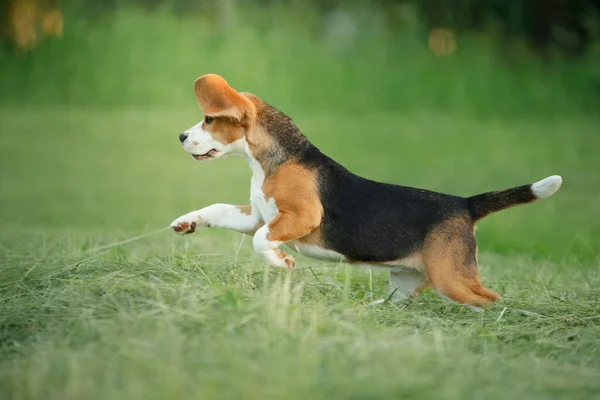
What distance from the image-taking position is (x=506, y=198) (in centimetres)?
558

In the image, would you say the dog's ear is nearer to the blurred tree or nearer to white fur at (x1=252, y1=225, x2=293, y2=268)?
white fur at (x1=252, y1=225, x2=293, y2=268)

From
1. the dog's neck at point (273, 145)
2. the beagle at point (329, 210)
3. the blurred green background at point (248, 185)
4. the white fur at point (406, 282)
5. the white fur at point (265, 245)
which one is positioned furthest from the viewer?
the white fur at point (406, 282)

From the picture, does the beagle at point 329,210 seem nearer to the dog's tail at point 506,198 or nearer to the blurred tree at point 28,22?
the dog's tail at point 506,198

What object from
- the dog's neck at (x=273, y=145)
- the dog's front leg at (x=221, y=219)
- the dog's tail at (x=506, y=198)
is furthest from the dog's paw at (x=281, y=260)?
the dog's tail at (x=506, y=198)

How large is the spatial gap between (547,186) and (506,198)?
24 cm

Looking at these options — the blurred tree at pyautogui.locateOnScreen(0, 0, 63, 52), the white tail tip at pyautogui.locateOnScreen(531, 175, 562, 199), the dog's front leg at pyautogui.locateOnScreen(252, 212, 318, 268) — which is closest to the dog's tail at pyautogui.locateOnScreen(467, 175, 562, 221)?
the white tail tip at pyautogui.locateOnScreen(531, 175, 562, 199)

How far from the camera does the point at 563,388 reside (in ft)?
12.6

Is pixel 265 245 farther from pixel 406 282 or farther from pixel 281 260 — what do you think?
pixel 406 282

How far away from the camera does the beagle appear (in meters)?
5.48

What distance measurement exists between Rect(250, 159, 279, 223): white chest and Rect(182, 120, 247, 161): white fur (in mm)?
129

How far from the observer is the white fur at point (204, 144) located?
567cm

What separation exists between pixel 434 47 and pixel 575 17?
2816 mm

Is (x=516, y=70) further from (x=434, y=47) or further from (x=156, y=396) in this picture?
(x=156, y=396)

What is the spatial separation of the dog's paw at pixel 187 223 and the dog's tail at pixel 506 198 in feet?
5.12
